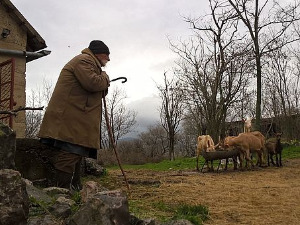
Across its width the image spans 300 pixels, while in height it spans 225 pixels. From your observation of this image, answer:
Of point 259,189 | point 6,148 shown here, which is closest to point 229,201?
point 259,189

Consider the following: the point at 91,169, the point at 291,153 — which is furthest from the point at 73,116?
the point at 291,153

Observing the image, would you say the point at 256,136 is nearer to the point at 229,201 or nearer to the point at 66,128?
the point at 229,201

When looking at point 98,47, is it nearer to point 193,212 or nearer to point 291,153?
point 193,212

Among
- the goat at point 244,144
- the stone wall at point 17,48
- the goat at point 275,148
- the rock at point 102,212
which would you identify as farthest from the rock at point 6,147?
the goat at point 275,148

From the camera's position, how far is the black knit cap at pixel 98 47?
5.07 meters

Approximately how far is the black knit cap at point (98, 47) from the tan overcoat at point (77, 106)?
0.23 metres

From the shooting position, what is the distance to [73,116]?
4656mm

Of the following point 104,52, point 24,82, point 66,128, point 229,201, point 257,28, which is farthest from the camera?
point 257,28

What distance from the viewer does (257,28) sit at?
63.8 ft

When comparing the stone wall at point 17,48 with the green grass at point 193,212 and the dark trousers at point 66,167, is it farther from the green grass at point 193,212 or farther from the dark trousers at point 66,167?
the green grass at point 193,212

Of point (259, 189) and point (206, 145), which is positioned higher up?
point (206, 145)

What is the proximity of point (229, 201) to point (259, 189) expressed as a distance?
5.39ft

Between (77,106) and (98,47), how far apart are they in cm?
91

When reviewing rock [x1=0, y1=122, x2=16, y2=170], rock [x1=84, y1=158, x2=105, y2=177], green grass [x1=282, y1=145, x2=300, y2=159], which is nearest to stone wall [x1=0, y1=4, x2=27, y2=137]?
rock [x1=84, y1=158, x2=105, y2=177]
